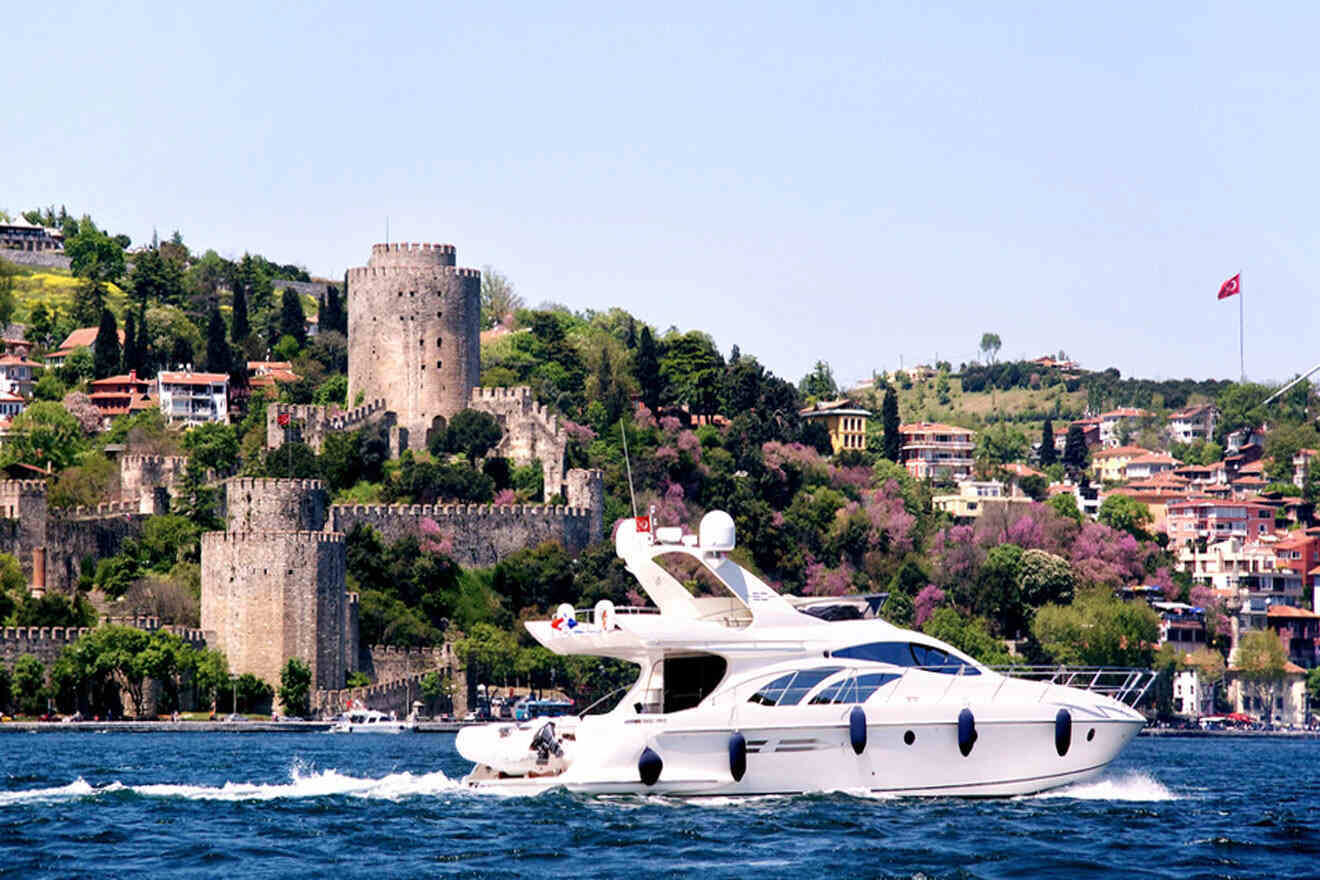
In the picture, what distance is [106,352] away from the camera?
424 ft

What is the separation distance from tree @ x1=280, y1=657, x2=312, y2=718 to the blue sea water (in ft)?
110

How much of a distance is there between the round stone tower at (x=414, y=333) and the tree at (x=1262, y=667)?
39942 millimetres

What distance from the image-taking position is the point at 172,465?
106312 millimetres

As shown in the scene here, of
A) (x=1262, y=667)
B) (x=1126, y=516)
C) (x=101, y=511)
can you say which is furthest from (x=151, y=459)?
(x=1126, y=516)

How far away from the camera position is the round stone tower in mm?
111438

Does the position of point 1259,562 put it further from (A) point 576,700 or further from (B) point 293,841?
(B) point 293,841

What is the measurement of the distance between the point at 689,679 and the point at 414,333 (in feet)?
226

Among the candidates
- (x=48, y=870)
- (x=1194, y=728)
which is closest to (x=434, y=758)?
(x=48, y=870)

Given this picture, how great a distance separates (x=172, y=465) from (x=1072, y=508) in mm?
50814

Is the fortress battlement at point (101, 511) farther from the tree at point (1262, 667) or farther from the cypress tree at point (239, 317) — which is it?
the tree at point (1262, 667)

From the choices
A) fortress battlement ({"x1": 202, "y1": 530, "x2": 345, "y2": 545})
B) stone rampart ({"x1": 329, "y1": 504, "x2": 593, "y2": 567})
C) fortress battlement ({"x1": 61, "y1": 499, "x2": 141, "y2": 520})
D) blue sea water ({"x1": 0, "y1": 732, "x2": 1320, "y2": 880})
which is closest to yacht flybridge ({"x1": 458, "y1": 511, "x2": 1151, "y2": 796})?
blue sea water ({"x1": 0, "y1": 732, "x2": 1320, "y2": 880})

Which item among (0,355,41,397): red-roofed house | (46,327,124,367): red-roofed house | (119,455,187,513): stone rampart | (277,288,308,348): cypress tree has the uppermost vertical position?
(277,288,308,348): cypress tree

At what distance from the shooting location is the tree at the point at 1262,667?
121m

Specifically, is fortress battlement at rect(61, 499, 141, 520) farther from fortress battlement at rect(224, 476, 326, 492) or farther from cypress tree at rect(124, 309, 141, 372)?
cypress tree at rect(124, 309, 141, 372)
